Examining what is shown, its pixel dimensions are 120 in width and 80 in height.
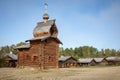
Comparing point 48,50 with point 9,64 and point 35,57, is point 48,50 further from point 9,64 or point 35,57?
point 9,64

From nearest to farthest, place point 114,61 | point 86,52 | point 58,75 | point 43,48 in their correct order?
point 58,75 < point 43,48 < point 114,61 < point 86,52

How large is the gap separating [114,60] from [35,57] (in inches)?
2781

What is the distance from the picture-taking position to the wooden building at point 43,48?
43.6 meters

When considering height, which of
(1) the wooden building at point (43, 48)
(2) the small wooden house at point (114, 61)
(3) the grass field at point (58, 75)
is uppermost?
(1) the wooden building at point (43, 48)

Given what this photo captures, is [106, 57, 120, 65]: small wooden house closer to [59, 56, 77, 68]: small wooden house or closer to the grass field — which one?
[59, 56, 77, 68]: small wooden house

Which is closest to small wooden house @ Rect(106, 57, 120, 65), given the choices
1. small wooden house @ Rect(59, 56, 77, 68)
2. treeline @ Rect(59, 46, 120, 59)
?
small wooden house @ Rect(59, 56, 77, 68)

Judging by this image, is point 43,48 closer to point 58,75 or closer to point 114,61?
point 58,75

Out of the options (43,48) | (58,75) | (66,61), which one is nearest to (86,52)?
(66,61)

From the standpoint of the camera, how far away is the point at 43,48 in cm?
4344

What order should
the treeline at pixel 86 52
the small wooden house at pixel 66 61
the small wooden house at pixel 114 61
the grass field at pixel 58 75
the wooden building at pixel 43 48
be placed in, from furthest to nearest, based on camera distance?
the treeline at pixel 86 52, the small wooden house at pixel 114 61, the small wooden house at pixel 66 61, the wooden building at pixel 43 48, the grass field at pixel 58 75

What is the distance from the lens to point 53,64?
45250 mm

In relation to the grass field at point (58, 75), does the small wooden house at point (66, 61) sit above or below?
above

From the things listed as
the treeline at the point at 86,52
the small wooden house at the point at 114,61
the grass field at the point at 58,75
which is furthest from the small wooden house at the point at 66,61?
the treeline at the point at 86,52

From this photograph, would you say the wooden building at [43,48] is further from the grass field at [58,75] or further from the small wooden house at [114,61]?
the small wooden house at [114,61]
